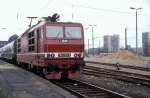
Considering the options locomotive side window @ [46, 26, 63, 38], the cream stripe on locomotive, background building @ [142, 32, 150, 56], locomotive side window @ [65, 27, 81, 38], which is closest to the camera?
the cream stripe on locomotive

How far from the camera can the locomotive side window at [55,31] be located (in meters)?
19.8

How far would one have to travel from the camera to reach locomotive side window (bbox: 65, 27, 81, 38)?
66.7ft

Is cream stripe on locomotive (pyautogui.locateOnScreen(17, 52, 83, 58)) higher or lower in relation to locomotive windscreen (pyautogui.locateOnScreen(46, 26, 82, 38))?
lower

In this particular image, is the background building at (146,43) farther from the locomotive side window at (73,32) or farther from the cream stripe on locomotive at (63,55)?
the cream stripe on locomotive at (63,55)

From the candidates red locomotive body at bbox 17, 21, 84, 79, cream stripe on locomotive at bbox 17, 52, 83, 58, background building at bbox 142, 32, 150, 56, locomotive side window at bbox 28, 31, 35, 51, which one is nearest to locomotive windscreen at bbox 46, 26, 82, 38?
red locomotive body at bbox 17, 21, 84, 79

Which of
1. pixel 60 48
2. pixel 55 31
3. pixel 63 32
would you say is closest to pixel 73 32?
pixel 63 32

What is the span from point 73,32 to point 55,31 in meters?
1.08

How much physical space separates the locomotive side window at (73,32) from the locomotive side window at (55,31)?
0.35m

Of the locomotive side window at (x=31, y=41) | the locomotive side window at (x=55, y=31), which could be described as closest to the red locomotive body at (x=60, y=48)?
the locomotive side window at (x=55, y=31)

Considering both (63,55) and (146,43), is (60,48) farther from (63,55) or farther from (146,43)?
(146,43)

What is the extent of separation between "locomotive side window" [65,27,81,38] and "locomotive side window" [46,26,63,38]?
1.14 feet

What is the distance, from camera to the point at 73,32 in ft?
67.3

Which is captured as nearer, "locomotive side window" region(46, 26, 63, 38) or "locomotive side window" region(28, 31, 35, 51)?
"locomotive side window" region(46, 26, 63, 38)

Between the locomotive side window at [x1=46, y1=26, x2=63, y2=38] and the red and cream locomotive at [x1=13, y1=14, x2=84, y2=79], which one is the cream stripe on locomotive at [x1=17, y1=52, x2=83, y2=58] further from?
the locomotive side window at [x1=46, y1=26, x2=63, y2=38]
